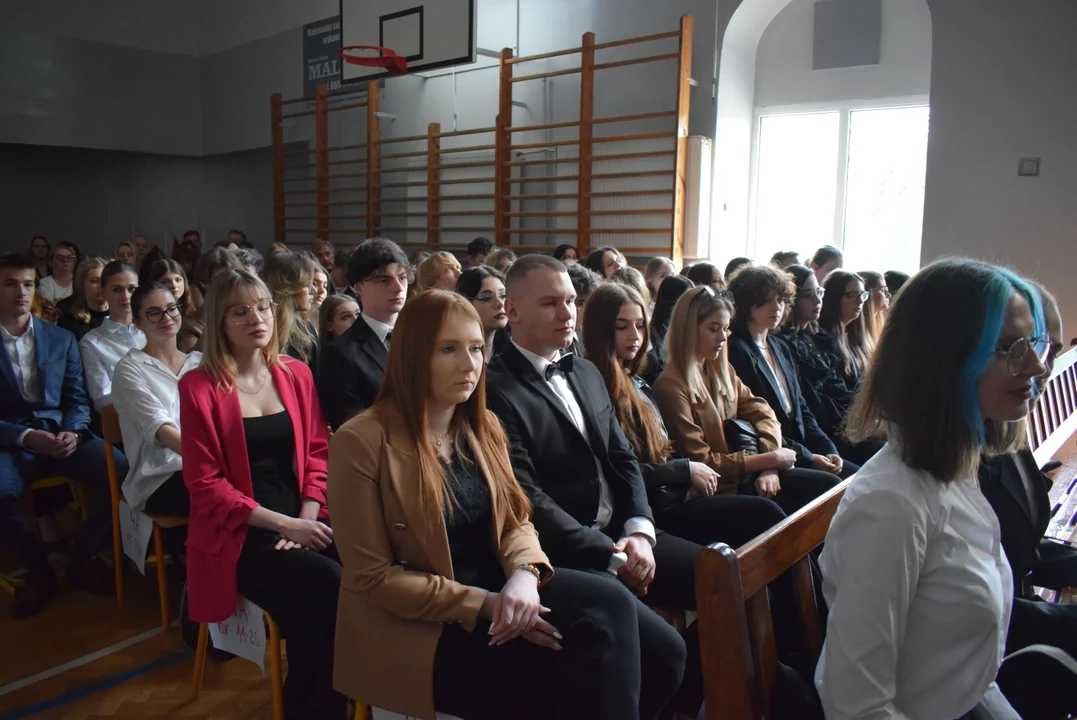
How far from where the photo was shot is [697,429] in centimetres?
251

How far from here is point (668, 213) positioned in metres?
6.71

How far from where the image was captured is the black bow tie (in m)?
2.02

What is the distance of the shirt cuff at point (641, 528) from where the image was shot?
1961mm

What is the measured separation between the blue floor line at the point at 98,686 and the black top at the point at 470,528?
136 cm

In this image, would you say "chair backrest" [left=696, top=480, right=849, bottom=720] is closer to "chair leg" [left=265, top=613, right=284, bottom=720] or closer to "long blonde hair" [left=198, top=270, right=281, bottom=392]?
"chair leg" [left=265, top=613, right=284, bottom=720]

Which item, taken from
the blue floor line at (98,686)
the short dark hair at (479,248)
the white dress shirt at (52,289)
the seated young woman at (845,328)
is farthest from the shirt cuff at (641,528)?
the white dress shirt at (52,289)

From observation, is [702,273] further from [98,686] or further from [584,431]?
[98,686]

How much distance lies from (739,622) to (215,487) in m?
1.50

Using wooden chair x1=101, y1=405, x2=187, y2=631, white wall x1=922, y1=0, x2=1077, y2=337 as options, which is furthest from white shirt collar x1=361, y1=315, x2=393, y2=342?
white wall x1=922, y1=0, x2=1077, y2=337

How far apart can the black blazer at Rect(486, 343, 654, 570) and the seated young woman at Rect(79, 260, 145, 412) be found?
212 cm

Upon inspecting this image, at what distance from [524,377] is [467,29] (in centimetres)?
586

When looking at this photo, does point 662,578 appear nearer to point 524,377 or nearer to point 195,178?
point 524,377

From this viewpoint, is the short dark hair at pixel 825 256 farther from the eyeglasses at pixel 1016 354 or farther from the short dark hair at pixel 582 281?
the eyeglasses at pixel 1016 354

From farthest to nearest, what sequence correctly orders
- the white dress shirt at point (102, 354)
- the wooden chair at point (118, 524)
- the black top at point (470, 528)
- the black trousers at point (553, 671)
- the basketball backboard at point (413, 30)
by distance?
the basketball backboard at point (413, 30) < the white dress shirt at point (102, 354) < the wooden chair at point (118, 524) < the black top at point (470, 528) < the black trousers at point (553, 671)
